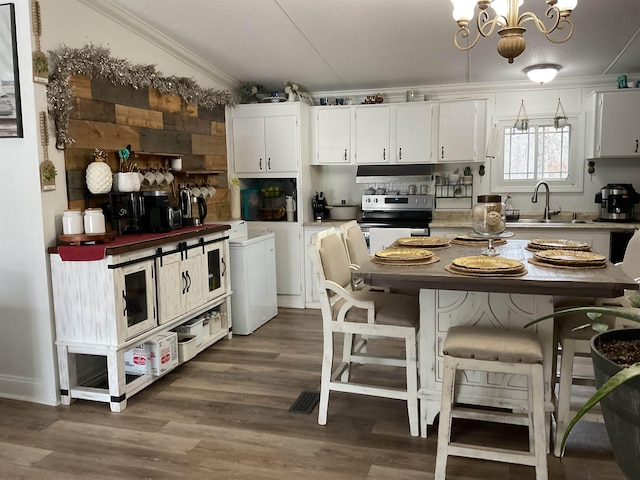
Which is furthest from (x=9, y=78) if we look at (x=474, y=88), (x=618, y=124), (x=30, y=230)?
(x=618, y=124)

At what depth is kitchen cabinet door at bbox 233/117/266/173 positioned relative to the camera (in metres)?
5.21

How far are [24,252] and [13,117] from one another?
2.53 feet

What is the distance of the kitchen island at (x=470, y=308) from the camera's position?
2184 mm

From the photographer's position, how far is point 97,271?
2.93m

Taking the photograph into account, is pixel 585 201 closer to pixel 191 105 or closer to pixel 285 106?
pixel 285 106

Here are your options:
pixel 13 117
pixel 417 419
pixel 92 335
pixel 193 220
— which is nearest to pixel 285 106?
pixel 193 220

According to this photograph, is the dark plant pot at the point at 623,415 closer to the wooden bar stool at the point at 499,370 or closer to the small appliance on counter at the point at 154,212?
the wooden bar stool at the point at 499,370

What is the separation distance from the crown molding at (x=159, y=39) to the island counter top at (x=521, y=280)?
241cm

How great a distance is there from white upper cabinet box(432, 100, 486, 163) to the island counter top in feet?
9.19

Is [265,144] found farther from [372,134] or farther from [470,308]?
[470,308]

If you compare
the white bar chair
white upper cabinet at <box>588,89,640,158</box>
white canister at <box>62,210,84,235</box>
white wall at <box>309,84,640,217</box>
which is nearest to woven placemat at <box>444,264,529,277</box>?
the white bar chair

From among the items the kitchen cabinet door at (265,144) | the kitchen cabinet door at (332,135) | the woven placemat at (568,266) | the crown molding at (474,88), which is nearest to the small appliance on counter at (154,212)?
the kitchen cabinet door at (265,144)

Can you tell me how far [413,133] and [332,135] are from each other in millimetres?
827

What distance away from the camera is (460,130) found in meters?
5.06
